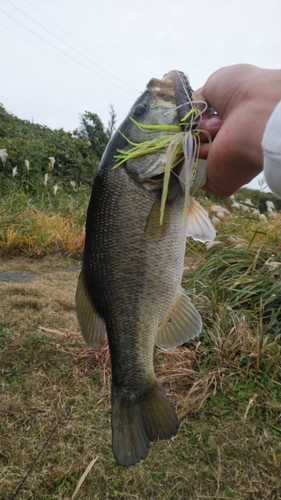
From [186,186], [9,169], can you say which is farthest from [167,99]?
[9,169]

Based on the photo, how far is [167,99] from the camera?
1522 millimetres

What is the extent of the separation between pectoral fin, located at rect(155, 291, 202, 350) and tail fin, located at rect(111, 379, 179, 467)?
7.8 inches

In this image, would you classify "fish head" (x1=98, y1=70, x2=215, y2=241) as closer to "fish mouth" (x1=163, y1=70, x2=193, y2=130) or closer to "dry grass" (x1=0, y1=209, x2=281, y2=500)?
"fish mouth" (x1=163, y1=70, x2=193, y2=130)

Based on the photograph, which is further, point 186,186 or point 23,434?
point 23,434

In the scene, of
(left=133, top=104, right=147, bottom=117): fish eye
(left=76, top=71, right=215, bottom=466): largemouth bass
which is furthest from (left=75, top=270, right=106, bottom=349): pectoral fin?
(left=133, top=104, right=147, bottom=117): fish eye

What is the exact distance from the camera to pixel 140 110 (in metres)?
1.52

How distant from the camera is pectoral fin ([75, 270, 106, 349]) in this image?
1.56 m

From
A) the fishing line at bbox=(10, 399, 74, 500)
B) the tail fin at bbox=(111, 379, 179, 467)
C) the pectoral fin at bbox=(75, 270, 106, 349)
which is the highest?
the pectoral fin at bbox=(75, 270, 106, 349)

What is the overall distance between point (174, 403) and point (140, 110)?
2.00 metres

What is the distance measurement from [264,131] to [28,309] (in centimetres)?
314

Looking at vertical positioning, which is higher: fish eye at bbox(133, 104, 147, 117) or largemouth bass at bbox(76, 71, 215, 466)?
fish eye at bbox(133, 104, 147, 117)

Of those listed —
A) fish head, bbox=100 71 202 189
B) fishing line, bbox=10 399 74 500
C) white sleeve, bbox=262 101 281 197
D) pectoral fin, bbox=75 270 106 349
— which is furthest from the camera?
fishing line, bbox=10 399 74 500

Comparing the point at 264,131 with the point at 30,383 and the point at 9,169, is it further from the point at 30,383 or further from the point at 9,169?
the point at 9,169

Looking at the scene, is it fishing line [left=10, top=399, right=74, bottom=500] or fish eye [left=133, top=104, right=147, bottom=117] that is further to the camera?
fishing line [left=10, top=399, right=74, bottom=500]
